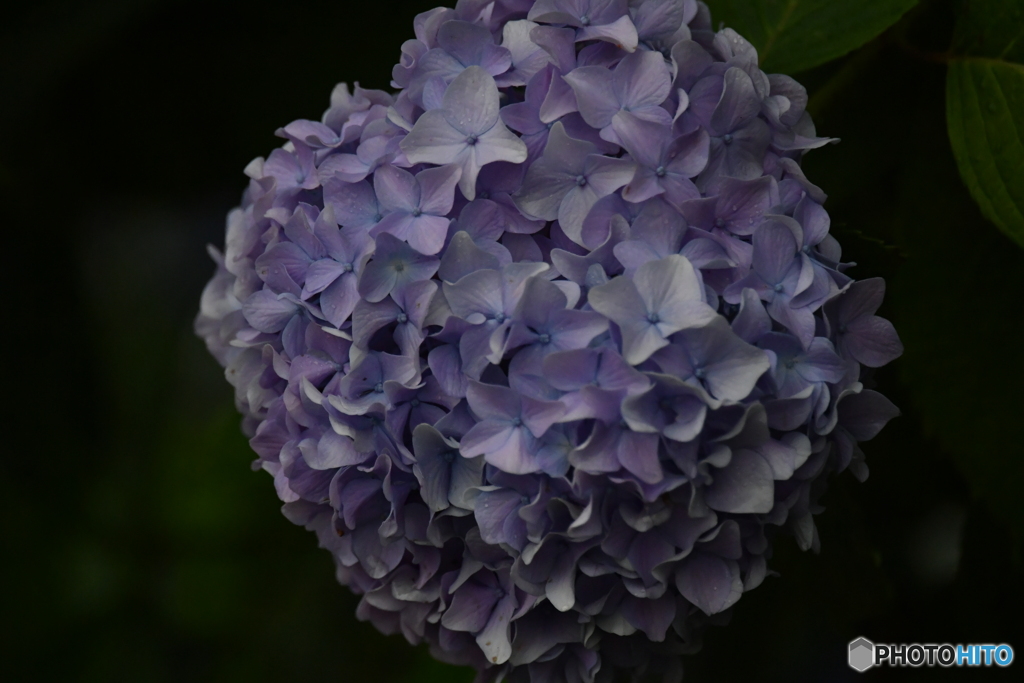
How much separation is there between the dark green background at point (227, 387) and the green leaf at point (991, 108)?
0.06 metres

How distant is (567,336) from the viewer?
0.49 metres

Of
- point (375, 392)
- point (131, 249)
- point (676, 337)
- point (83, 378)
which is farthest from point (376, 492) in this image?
point (131, 249)

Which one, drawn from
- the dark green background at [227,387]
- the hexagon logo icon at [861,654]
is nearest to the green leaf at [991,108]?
the dark green background at [227,387]

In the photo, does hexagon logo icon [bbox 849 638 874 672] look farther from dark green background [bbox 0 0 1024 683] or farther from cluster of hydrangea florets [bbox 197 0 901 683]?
cluster of hydrangea florets [bbox 197 0 901 683]

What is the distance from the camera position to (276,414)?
59 centimetres

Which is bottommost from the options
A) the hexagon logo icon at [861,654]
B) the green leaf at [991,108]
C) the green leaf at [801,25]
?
the hexagon logo icon at [861,654]

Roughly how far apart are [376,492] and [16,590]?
973 mm

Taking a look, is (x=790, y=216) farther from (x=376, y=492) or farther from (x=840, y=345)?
(x=376, y=492)

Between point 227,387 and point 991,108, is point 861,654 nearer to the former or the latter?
point 991,108

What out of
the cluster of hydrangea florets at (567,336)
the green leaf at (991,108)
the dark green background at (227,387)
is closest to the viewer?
the cluster of hydrangea florets at (567,336)

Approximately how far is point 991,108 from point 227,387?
1403mm

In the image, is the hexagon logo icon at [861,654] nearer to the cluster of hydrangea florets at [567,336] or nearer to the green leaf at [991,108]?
the cluster of hydrangea florets at [567,336]

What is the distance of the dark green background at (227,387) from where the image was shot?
2.49 ft

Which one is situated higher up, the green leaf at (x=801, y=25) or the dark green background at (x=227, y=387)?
the green leaf at (x=801, y=25)
